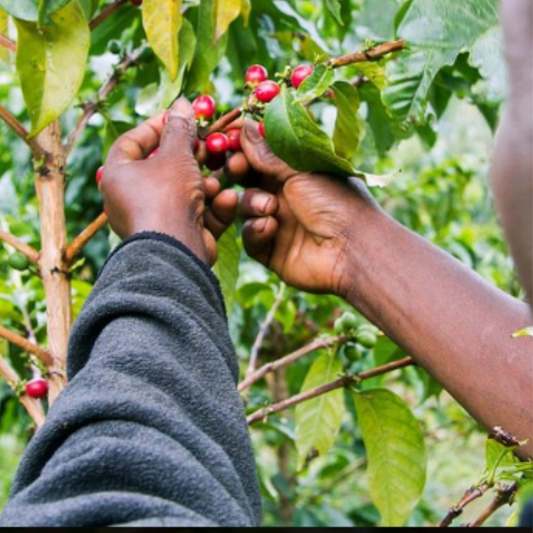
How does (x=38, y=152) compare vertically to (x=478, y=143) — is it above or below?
above

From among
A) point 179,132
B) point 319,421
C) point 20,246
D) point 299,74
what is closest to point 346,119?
point 299,74

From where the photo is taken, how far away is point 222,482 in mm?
842

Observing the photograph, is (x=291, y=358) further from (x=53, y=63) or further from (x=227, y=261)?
(x=53, y=63)

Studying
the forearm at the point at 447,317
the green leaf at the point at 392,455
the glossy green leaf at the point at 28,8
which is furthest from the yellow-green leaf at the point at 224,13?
the green leaf at the point at 392,455

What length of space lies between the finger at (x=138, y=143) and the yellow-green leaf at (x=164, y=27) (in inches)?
3.1

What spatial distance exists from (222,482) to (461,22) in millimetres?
579

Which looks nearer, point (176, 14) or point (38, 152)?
point (176, 14)

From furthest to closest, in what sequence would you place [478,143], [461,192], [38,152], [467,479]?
[478,143] → [467,479] → [461,192] → [38,152]

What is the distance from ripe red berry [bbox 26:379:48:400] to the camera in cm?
131

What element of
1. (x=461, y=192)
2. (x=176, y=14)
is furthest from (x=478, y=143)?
(x=176, y=14)

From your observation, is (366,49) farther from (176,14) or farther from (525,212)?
(525,212)

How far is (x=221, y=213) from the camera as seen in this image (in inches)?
51.0

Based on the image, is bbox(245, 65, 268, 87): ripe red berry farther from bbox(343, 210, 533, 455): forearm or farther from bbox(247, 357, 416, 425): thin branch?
bbox(247, 357, 416, 425): thin branch

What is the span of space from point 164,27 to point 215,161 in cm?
18
